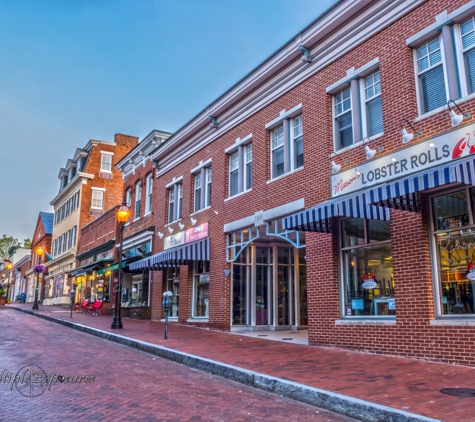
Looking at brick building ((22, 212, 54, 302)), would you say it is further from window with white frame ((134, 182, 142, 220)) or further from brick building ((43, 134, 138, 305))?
window with white frame ((134, 182, 142, 220))

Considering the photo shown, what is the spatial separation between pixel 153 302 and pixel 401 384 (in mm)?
16389

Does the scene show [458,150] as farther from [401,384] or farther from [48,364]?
[48,364]

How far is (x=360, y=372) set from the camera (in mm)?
7785

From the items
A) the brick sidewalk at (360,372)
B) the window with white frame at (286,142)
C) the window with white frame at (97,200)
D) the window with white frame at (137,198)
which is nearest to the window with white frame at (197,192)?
the window with white frame at (286,142)

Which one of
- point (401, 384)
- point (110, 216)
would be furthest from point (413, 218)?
point (110, 216)

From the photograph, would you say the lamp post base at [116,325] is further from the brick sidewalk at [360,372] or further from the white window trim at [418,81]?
the white window trim at [418,81]

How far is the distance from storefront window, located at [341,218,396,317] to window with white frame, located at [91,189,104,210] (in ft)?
102

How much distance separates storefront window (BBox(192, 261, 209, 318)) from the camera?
17.8 m

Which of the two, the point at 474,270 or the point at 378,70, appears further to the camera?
the point at 378,70

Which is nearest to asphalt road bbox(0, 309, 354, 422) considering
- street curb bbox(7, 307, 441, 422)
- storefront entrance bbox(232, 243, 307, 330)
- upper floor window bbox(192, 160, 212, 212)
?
street curb bbox(7, 307, 441, 422)

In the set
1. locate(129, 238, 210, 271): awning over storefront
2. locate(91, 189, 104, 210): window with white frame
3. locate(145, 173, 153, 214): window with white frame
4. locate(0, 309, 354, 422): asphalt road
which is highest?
locate(91, 189, 104, 210): window with white frame

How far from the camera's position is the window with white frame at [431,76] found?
9.71 m

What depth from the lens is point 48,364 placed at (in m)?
8.88

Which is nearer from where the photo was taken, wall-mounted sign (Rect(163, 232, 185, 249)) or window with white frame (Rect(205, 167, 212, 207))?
window with white frame (Rect(205, 167, 212, 207))
